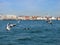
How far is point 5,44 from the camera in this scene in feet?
80.4

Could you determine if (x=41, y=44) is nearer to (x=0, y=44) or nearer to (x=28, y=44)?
(x=28, y=44)

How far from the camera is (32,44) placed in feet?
80.3

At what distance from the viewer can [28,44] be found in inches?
965

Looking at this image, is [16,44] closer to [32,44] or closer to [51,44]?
[32,44]

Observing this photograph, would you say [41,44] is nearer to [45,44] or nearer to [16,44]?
[45,44]

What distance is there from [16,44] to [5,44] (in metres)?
1.28

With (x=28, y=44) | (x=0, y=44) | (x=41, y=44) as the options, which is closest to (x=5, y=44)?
(x=0, y=44)

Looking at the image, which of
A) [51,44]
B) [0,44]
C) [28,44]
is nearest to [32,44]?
[28,44]

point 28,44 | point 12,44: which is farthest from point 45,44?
point 12,44

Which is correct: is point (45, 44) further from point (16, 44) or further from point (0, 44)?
point (0, 44)

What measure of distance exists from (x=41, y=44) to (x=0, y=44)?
471 centimetres

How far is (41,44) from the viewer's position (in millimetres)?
24594

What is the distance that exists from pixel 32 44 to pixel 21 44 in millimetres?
1295

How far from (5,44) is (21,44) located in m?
1.85
